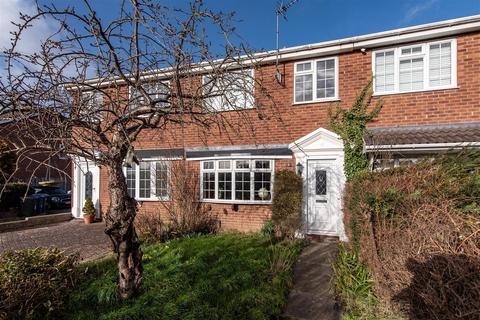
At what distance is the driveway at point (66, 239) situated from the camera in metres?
8.46

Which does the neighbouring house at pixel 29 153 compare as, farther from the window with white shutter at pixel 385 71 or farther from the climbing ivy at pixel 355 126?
the window with white shutter at pixel 385 71

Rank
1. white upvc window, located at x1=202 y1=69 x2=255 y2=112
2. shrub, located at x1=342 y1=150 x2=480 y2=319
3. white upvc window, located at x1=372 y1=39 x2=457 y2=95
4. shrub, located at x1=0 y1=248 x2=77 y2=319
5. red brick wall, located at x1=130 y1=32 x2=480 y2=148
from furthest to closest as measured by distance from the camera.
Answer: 1. white upvc window, located at x1=372 y1=39 x2=457 y2=95
2. red brick wall, located at x1=130 y1=32 x2=480 y2=148
3. white upvc window, located at x1=202 y1=69 x2=255 y2=112
4. shrub, located at x1=0 y1=248 x2=77 y2=319
5. shrub, located at x1=342 y1=150 x2=480 y2=319

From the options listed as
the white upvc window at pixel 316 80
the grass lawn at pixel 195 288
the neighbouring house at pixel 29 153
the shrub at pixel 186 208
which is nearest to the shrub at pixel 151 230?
the shrub at pixel 186 208

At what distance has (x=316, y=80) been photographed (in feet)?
32.0

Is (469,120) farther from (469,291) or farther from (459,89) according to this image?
(469,291)

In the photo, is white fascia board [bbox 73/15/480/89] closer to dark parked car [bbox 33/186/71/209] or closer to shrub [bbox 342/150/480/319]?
shrub [bbox 342/150/480/319]

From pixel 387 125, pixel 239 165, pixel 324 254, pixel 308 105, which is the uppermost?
pixel 308 105

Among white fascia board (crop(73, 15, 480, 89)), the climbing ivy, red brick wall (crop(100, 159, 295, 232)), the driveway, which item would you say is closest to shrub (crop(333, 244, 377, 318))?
the climbing ivy

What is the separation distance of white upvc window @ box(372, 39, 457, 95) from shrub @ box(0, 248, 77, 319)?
8.90 m

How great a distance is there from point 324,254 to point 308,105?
4.66m

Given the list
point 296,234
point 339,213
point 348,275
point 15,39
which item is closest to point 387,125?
point 339,213

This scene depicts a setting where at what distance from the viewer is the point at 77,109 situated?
351 cm

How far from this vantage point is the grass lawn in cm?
419

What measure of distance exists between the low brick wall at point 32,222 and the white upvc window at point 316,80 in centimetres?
1152
